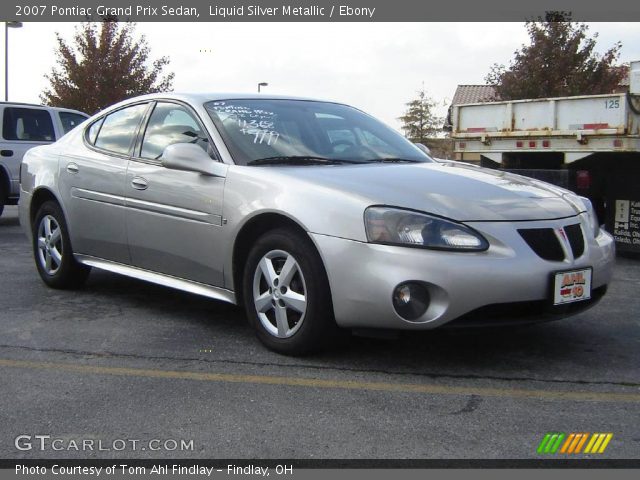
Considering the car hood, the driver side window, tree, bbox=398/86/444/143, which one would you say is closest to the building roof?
tree, bbox=398/86/444/143

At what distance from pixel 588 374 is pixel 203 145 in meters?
2.56

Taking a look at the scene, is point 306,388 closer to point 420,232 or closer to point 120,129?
point 420,232

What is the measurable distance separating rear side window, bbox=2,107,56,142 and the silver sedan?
6227mm

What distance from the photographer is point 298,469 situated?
9.63 feet

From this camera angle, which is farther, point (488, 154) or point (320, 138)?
point (488, 154)

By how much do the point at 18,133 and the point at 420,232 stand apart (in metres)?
9.18

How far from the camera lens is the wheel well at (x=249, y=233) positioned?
4309 mm

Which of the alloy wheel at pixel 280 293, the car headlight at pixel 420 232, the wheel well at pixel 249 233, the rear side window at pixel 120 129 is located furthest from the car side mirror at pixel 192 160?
the car headlight at pixel 420 232

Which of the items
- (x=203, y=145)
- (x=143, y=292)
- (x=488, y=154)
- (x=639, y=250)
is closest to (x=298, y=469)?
(x=203, y=145)

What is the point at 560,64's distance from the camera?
935 inches

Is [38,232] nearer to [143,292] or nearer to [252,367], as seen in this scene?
[143,292]

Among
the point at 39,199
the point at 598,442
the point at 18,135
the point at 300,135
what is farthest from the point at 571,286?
the point at 18,135
